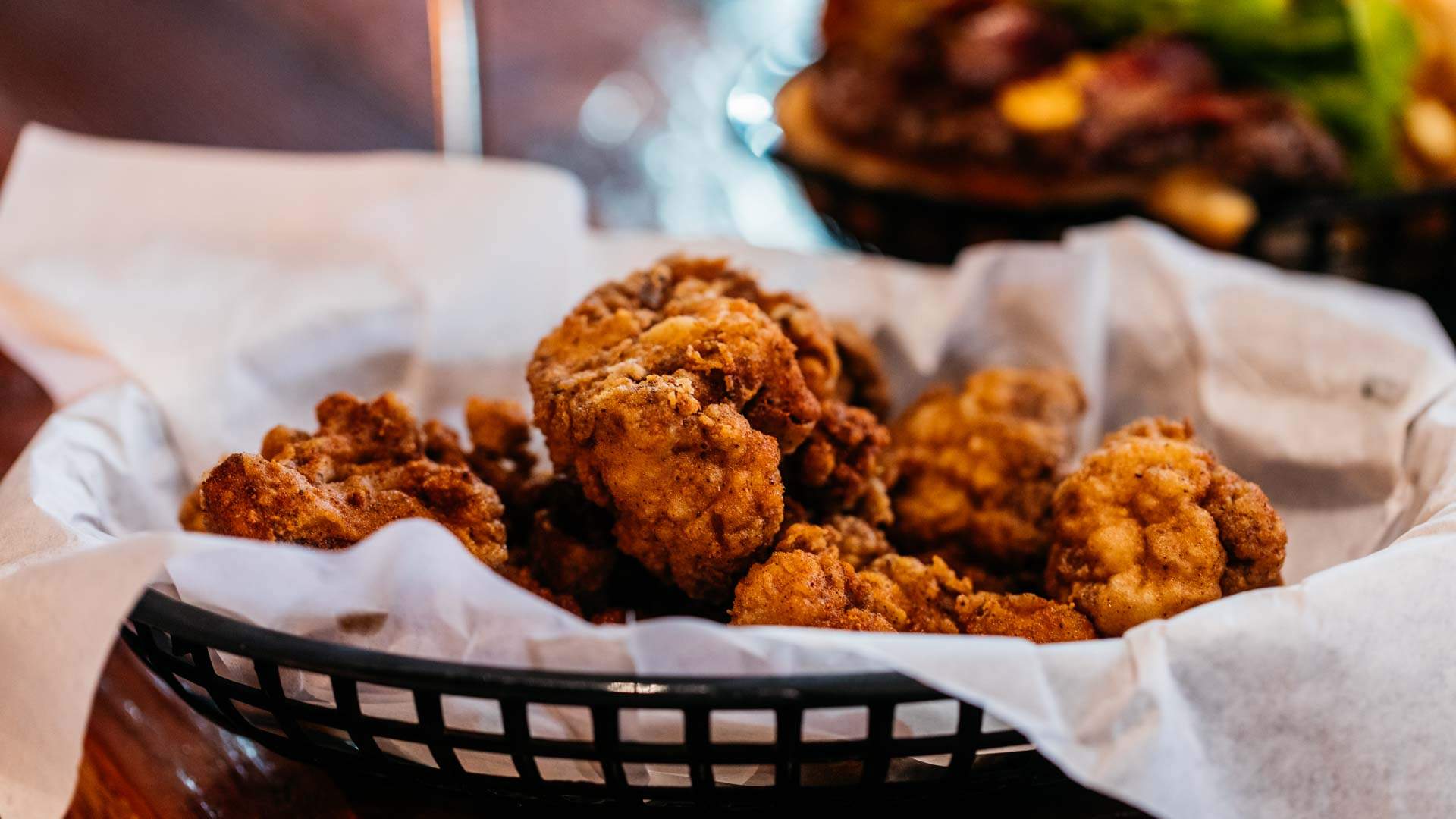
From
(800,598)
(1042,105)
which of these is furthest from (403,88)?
(800,598)

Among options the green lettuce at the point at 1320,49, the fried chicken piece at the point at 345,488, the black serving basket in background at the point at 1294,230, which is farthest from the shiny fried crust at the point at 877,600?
the green lettuce at the point at 1320,49

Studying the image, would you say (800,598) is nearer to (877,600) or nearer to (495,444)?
(877,600)

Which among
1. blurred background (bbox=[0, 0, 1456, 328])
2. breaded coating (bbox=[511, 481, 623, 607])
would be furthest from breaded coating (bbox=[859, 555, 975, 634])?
blurred background (bbox=[0, 0, 1456, 328])

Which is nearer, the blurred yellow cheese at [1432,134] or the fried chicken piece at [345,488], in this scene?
the fried chicken piece at [345,488]

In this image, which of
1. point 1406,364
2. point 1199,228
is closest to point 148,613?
point 1406,364

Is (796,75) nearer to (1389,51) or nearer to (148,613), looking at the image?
(1389,51)

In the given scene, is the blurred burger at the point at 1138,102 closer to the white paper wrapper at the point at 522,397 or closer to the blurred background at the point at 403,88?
the blurred background at the point at 403,88
